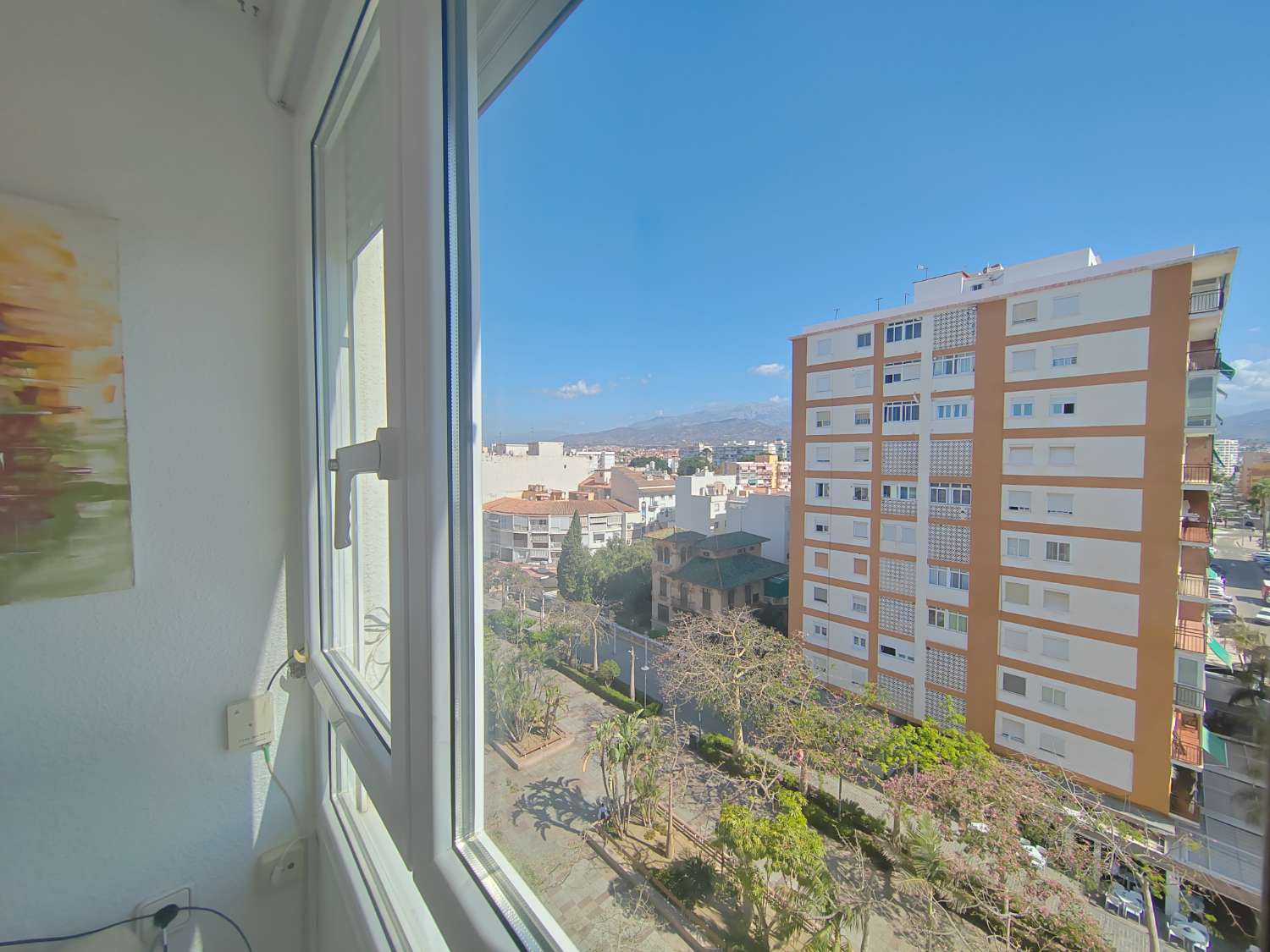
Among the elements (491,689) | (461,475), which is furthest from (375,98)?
(491,689)

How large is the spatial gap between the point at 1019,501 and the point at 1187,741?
0.50 ft

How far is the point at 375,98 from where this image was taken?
0.88 meters

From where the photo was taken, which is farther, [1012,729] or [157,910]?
[157,910]

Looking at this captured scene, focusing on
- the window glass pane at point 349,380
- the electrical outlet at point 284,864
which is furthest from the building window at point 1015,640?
the electrical outlet at point 284,864

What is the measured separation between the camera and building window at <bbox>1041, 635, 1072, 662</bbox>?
33 cm

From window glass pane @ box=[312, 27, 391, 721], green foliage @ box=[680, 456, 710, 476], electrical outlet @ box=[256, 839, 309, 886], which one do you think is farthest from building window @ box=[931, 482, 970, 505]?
electrical outlet @ box=[256, 839, 309, 886]

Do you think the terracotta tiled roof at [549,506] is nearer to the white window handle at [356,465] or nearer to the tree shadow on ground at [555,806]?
the white window handle at [356,465]

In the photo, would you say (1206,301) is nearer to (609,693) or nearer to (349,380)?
(609,693)

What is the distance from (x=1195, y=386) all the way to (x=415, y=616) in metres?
0.71

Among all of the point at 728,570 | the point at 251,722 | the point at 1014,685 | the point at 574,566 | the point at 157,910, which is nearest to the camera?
the point at 1014,685

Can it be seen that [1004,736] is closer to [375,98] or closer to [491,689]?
[491,689]

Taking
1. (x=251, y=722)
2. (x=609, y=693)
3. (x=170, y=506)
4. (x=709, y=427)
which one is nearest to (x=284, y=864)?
(x=251, y=722)

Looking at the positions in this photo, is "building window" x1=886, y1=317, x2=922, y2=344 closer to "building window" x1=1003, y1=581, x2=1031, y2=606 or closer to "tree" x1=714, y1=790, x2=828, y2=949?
"building window" x1=1003, y1=581, x2=1031, y2=606

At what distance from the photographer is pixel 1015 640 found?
361mm
